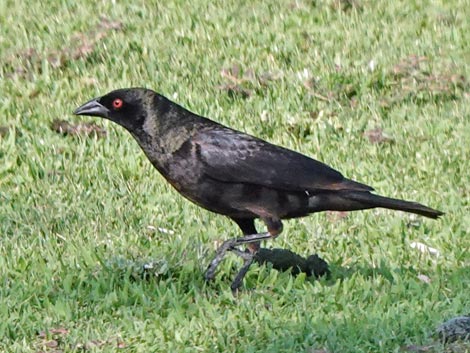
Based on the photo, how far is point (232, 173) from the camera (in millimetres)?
6898

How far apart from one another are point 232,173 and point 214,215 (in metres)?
1.45

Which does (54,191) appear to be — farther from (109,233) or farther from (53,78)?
(53,78)

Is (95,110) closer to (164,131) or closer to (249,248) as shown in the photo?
(164,131)

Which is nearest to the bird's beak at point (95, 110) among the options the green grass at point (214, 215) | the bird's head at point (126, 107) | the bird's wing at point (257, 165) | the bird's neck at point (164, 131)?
the bird's head at point (126, 107)

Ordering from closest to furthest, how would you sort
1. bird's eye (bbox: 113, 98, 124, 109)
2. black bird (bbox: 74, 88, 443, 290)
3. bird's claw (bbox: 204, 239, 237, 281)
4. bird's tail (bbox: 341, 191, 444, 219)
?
black bird (bbox: 74, 88, 443, 290) < bird's claw (bbox: 204, 239, 237, 281) < bird's tail (bbox: 341, 191, 444, 219) < bird's eye (bbox: 113, 98, 124, 109)

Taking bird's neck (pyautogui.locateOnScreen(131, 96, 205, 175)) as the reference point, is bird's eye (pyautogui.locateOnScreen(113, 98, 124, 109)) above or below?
above

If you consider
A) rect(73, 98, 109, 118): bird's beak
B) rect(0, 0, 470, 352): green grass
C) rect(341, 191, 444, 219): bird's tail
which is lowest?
rect(0, 0, 470, 352): green grass

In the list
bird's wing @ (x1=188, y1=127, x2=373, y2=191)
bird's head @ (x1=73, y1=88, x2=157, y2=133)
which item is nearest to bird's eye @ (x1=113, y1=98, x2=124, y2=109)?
bird's head @ (x1=73, y1=88, x2=157, y2=133)

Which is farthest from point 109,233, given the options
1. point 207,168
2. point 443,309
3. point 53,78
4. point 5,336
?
point 53,78

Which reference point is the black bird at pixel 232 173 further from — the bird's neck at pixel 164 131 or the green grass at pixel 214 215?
the green grass at pixel 214 215

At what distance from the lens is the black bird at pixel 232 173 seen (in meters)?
6.86

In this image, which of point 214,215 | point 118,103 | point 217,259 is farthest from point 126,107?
point 214,215

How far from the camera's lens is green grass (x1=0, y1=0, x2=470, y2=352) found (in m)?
6.29

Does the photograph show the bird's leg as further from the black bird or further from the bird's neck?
the bird's neck
